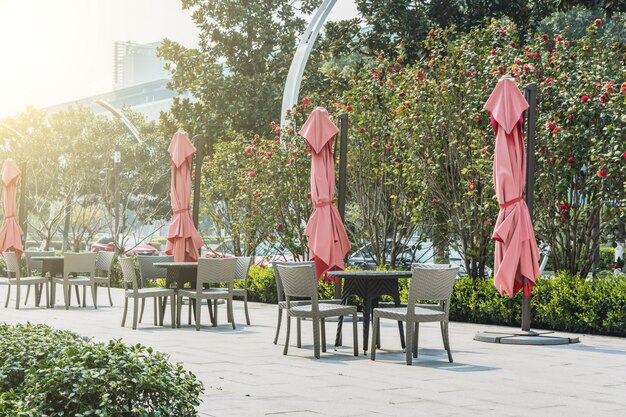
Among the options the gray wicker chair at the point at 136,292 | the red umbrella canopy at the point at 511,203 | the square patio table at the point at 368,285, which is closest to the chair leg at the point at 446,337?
the square patio table at the point at 368,285

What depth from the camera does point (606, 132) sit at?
14.0 meters

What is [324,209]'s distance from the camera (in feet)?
48.3

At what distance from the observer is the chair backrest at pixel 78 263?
1748cm

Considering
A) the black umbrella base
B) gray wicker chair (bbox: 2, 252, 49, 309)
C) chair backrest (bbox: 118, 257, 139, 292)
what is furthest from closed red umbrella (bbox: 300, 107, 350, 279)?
gray wicker chair (bbox: 2, 252, 49, 309)

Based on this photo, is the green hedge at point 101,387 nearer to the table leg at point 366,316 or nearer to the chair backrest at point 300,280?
the chair backrest at point 300,280

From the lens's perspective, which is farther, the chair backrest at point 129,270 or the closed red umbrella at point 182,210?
the closed red umbrella at point 182,210

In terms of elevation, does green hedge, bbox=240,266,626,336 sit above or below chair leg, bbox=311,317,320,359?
above

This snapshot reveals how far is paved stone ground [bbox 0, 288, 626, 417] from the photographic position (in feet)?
24.7

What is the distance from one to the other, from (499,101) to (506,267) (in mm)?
1998

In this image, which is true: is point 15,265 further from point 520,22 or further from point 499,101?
point 520,22

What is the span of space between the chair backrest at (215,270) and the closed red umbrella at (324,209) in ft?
4.01

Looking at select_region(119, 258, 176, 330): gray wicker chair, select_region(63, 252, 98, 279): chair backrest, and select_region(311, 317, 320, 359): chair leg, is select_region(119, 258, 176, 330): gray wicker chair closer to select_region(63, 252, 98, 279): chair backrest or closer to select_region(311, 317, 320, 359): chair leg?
select_region(63, 252, 98, 279): chair backrest

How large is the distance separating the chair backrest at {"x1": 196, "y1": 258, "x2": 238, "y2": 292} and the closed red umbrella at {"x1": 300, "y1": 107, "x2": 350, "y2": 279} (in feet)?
4.01

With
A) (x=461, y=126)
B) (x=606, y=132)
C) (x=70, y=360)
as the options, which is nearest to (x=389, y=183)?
(x=461, y=126)
